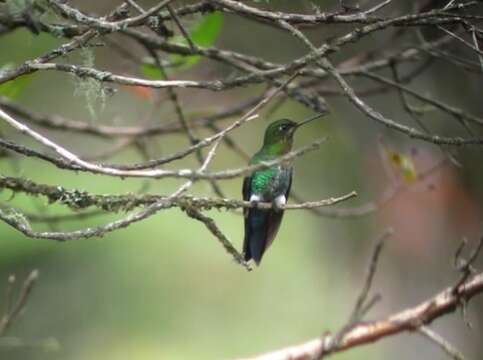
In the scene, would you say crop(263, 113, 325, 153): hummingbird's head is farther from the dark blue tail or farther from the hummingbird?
A: the dark blue tail

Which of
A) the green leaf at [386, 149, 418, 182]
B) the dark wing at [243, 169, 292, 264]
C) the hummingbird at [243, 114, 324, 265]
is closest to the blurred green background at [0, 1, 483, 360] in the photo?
the green leaf at [386, 149, 418, 182]

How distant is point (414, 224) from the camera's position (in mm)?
5520

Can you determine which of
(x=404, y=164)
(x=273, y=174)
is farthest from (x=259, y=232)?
(x=404, y=164)

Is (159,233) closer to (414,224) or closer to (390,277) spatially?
(390,277)

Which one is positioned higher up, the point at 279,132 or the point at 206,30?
the point at 206,30

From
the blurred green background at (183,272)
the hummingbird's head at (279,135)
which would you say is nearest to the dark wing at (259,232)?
the hummingbird's head at (279,135)

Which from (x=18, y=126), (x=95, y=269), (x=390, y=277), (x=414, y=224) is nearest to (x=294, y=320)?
(x=95, y=269)

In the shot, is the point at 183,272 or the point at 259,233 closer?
the point at 259,233

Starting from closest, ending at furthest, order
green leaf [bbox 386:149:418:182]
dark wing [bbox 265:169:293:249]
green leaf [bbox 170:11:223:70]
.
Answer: dark wing [bbox 265:169:293:249]
green leaf [bbox 170:11:223:70]
green leaf [bbox 386:149:418:182]

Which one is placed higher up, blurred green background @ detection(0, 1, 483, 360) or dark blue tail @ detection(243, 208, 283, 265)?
blurred green background @ detection(0, 1, 483, 360)

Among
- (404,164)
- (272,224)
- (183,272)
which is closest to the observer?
(272,224)

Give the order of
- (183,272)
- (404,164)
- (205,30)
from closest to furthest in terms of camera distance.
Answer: (205,30) → (404,164) → (183,272)

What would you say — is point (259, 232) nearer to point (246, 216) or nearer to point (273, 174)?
point (246, 216)

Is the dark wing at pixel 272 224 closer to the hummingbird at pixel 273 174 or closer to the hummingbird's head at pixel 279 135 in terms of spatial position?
the hummingbird at pixel 273 174
